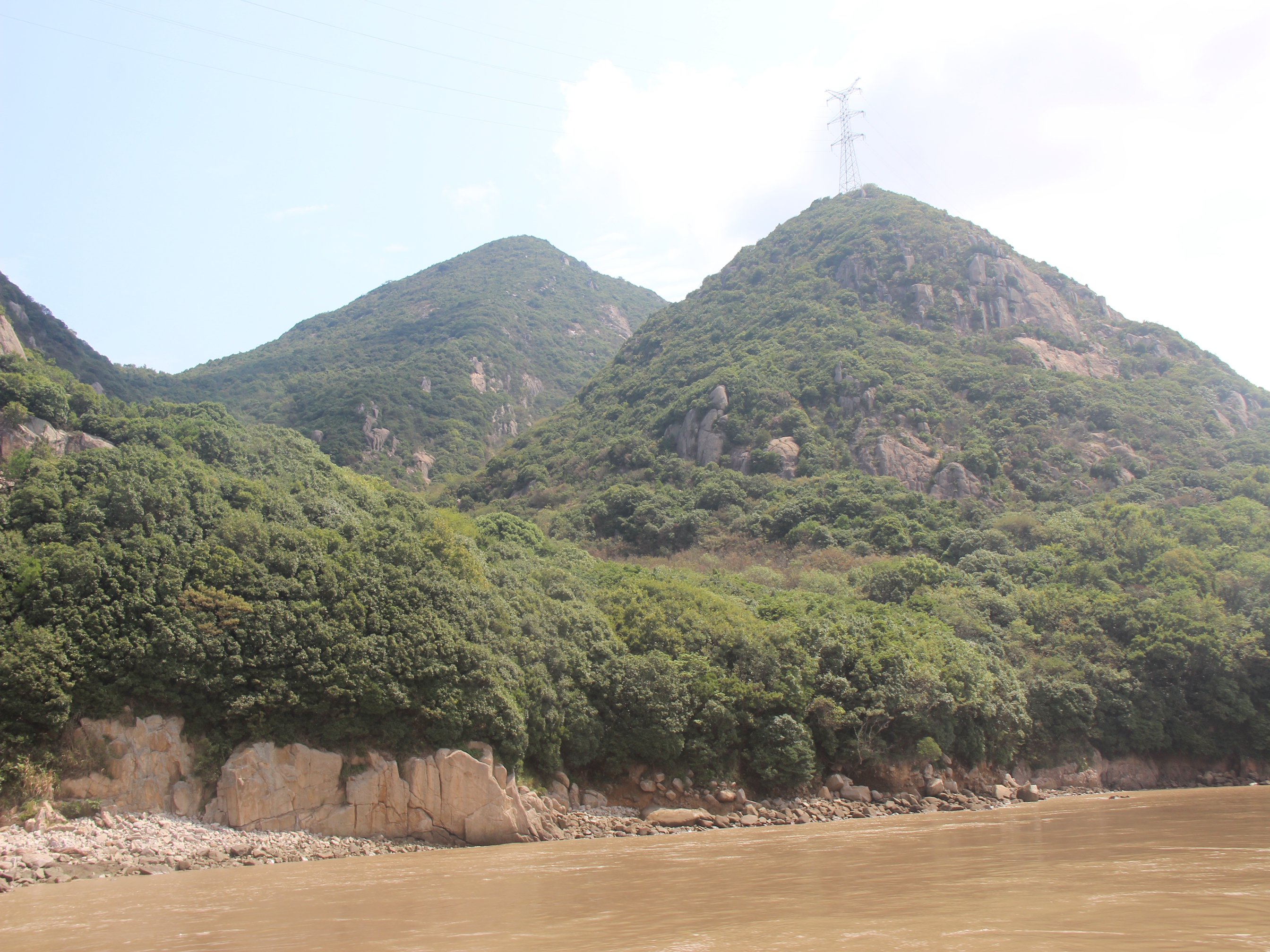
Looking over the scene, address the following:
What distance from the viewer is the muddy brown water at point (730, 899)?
11664mm

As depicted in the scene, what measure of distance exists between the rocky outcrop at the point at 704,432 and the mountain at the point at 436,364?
94.0 ft

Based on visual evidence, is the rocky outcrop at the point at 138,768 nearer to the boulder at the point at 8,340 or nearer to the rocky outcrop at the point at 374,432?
the boulder at the point at 8,340

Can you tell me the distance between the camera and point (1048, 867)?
17.4 m

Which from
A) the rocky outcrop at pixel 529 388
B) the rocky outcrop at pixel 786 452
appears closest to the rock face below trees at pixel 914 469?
the rocky outcrop at pixel 786 452

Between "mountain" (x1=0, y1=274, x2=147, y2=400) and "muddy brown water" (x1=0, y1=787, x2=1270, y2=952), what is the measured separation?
46.8 metres


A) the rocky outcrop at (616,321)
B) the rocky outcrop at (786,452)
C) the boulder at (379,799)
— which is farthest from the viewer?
the rocky outcrop at (616,321)

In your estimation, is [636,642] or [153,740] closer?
[153,740]

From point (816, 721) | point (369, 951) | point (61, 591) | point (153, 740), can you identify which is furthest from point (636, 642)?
point (369, 951)

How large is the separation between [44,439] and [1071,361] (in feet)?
300

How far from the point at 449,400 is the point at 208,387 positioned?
98.5ft

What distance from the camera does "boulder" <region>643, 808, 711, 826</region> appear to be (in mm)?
31547

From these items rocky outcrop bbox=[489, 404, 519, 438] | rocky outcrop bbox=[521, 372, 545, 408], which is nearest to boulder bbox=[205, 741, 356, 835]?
rocky outcrop bbox=[489, 404, 519, 438]

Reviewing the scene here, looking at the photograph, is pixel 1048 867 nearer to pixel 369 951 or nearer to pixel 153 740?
pixel 369 951

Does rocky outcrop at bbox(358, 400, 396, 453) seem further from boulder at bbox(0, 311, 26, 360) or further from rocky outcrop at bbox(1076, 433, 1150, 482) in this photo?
rocky outcrop at bbox(1076, 433, 1150, 482)
